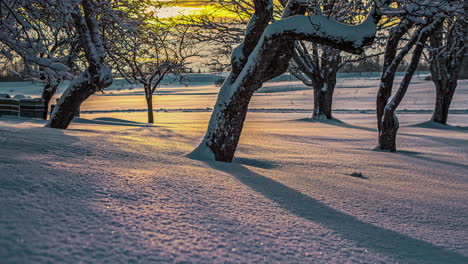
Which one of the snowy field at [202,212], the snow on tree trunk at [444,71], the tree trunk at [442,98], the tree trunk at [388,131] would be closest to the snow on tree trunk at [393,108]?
the tree trunk at [388,131]

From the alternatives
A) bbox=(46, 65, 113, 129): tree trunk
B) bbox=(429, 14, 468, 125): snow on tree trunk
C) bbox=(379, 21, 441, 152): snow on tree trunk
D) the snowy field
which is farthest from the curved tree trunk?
the snowy field

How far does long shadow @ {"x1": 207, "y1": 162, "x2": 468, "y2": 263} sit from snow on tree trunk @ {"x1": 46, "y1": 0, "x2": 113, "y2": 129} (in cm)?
599

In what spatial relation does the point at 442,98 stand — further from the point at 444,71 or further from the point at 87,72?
the point at 87,72

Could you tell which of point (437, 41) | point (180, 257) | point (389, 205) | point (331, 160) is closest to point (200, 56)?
point (437, 41)

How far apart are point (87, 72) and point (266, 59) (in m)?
5.12

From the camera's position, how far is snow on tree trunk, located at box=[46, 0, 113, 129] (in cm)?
828

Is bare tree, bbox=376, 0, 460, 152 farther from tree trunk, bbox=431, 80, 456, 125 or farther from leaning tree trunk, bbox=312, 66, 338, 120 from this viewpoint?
leaning tree trunk, bbox=312, 66, 338, 120

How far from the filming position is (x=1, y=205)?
2.40m

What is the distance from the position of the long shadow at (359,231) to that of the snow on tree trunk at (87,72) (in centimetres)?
599

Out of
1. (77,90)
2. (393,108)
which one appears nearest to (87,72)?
(77,90)

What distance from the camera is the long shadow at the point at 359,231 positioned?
252cm

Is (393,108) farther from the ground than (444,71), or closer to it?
closer to it

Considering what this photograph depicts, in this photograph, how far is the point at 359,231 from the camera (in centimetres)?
284

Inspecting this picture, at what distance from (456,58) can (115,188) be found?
Answer: 1637 centimetres
